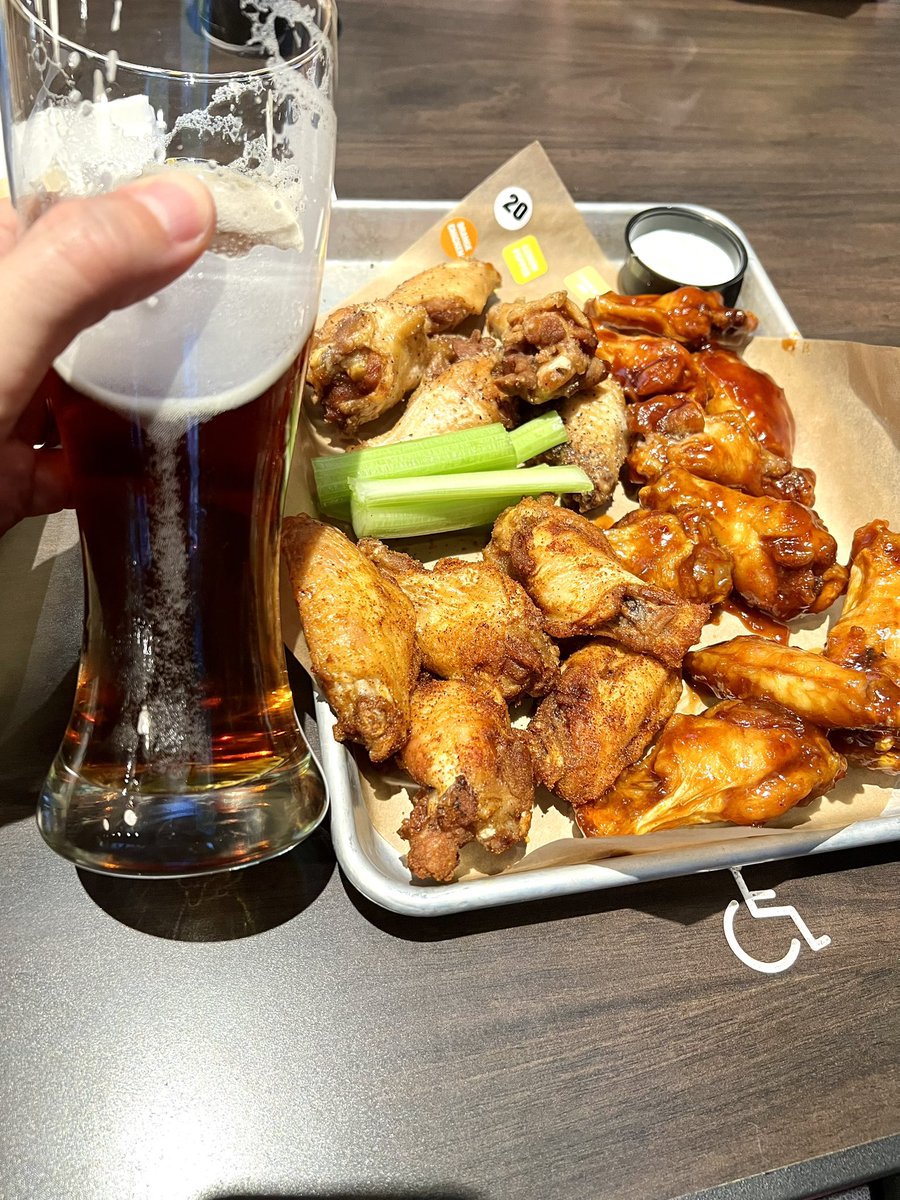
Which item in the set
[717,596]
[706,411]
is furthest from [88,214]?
[706,411]

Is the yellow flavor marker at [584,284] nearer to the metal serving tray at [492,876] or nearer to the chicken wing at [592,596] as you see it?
the chicken wing at [592,596]

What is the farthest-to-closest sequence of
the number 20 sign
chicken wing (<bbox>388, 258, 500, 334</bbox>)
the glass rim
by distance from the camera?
the number 20 sign, chicken wing (<bbox>388, 258, 500, 334</bbox>), the glass rim

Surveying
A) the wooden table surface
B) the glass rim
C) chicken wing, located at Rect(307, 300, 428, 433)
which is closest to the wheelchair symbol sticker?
the wooden table surface

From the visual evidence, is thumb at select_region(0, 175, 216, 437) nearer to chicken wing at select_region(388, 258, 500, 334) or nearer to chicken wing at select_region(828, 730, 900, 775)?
chicken wing at select_region(388, 258, 500, 334)

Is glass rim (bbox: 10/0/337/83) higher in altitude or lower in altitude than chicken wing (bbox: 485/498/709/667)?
higher

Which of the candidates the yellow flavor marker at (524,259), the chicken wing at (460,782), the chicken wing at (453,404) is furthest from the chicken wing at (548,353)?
the chicken wing at (460,782)

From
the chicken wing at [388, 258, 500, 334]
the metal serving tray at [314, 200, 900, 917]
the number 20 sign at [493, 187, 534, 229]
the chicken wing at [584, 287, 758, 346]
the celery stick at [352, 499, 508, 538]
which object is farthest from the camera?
the number 20 sign at [493, 187, 534, 229]

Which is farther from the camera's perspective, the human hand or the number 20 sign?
the number 20 sign
